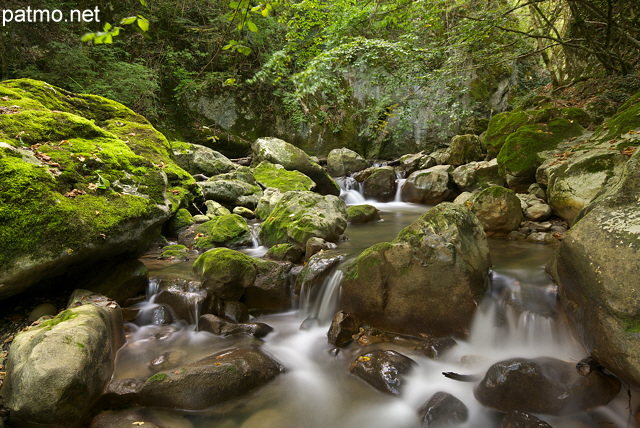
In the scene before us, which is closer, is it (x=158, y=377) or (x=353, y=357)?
(x=158, y=377)

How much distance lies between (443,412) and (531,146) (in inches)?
298

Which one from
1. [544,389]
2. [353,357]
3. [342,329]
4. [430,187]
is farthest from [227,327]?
[430,187]

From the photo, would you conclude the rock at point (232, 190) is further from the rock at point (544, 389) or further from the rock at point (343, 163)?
the rock at point (544, 389)

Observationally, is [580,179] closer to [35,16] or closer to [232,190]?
[232,190]

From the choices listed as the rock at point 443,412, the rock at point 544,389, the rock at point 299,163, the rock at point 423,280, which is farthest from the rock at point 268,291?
the rock at point 299,163

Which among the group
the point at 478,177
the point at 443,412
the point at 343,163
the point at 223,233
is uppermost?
the point at 343,163

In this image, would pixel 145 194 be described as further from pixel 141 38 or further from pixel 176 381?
pixel 141 38

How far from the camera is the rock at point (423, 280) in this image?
3846mm

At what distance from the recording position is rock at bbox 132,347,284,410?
2918 mm

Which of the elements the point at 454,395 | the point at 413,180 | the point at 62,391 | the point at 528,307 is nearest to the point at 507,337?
the point at 528,307

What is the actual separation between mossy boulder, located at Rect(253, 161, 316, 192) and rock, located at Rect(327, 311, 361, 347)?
691 cm

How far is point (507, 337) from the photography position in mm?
3760

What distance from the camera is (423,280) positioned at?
3.92 m

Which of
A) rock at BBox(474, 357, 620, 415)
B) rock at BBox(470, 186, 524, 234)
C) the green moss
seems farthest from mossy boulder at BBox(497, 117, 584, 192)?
the green moss
